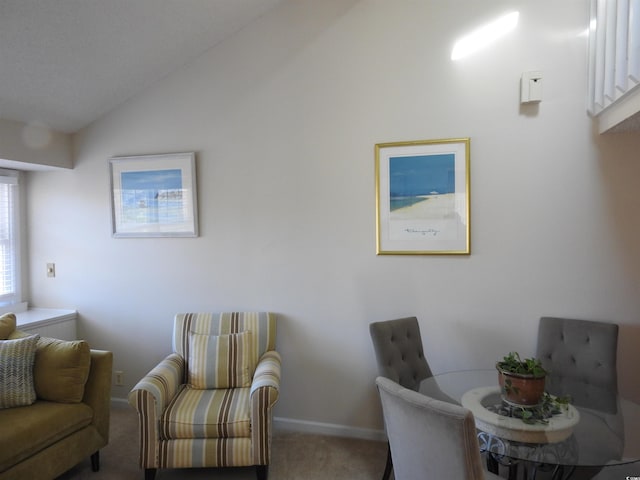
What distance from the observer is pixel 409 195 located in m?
2.60

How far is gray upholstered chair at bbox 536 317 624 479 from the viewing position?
1795mm

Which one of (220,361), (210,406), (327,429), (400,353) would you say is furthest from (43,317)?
(400,353)

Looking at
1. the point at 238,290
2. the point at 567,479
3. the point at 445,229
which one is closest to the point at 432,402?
the point at 567,479

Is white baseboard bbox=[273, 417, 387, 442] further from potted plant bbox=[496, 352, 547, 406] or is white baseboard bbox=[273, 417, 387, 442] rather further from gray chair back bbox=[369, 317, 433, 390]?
potted plant bbox=[496, 352, 547, 406]

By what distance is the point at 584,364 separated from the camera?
2.20 meters

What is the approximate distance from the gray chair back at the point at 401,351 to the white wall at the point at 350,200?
230mm

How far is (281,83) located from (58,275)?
2.51m

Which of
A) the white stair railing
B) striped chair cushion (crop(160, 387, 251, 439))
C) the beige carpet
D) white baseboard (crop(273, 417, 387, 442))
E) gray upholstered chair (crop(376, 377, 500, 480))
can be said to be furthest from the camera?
white baseboard (crop(273, 417, 387, 442))

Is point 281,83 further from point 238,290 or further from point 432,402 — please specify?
point 432,402

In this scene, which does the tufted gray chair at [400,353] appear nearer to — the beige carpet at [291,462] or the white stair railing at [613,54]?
the beige carpet at [291,462]

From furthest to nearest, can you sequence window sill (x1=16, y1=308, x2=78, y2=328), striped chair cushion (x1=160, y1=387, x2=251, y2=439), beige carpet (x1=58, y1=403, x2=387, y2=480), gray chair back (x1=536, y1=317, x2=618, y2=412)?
window sill (x1=16, y1=308, x2=78, y2=328)
beige carpet (x1=58, y1=403, x2=387, y2=480)
striped chair cushion (x1=160, y1=387, x2=251, y2=439)
gray chair back (x1=536, y1=317, x2=618, y2=412)

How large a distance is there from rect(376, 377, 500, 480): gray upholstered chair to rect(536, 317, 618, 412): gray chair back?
0.95m

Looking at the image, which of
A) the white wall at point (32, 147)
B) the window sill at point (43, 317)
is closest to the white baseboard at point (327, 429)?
the window sill at point (43, 317)

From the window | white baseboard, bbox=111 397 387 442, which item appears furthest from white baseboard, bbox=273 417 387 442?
the window
